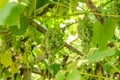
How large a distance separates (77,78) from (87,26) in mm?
389

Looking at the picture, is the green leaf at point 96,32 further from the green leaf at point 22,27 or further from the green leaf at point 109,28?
the green leaf at point 22,27

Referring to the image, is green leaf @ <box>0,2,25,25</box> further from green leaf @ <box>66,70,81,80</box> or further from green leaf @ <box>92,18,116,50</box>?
green leaf @ <box>92,18,116,50</box>

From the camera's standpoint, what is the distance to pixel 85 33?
1074 mm

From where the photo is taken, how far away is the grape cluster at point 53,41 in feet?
3.43

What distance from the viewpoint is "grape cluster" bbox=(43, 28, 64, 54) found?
1046 mm

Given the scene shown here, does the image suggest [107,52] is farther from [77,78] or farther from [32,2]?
[32,2]

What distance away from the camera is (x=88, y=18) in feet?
3.79

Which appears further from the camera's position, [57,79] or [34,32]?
[34,32]

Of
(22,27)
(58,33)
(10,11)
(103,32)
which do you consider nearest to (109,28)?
(103,32)

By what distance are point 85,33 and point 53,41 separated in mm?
100

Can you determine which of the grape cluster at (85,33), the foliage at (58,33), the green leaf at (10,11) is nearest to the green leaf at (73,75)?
the foliage at (58,33)

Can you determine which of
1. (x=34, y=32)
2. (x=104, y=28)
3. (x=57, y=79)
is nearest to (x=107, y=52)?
(x=57, y=79)

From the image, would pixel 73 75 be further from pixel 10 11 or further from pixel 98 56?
pixel 10 11

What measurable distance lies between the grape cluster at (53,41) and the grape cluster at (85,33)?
63 millimetres
